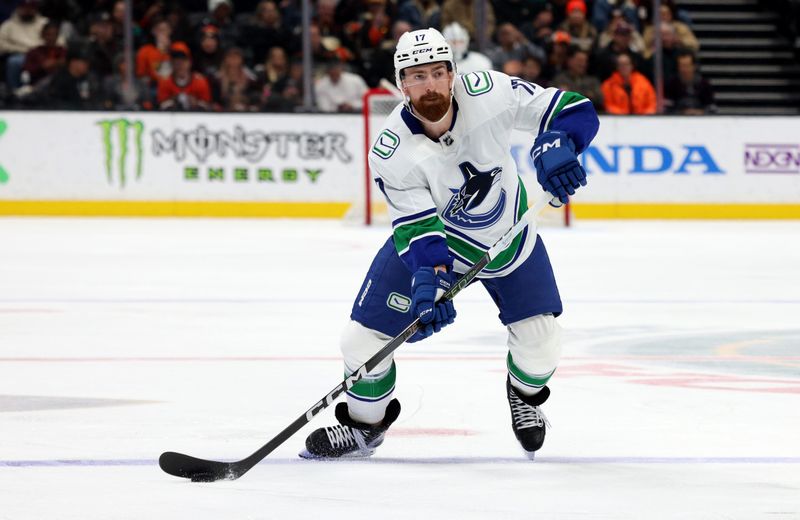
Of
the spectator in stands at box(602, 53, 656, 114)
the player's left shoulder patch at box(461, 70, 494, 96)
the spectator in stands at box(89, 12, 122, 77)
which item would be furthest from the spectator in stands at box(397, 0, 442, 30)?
the player's left shoulder patch at box(461, 70, 494, 96)

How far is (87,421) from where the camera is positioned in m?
3.88

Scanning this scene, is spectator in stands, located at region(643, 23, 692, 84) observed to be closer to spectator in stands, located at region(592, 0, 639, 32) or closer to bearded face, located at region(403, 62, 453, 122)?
spectator in stands, located at region(592, 0, 639, 32)

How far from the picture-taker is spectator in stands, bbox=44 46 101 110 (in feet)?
38.0

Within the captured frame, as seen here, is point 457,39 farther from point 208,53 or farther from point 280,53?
point 208,53

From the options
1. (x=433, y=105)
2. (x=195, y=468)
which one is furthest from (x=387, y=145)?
(x=195, y=468)

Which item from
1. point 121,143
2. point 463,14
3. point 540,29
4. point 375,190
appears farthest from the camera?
point 540,29

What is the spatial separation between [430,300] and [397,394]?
1090 mm

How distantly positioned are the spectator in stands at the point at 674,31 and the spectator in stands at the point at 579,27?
0.45 meters

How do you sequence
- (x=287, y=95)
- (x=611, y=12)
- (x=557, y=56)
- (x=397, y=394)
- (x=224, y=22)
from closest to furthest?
(x=397, y=394) → (x=287, y=95) → (x=557, y=56) → (x=224, y=22) → (x=611, y=12)

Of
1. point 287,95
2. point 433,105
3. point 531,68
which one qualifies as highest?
point 433,105

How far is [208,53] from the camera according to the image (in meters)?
11.9

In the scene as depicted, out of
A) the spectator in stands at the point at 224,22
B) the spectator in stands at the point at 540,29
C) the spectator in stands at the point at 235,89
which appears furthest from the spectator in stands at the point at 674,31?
the spectator in stands at the point at 224,22

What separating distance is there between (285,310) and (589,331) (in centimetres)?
140

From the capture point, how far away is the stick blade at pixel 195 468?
3.23m
